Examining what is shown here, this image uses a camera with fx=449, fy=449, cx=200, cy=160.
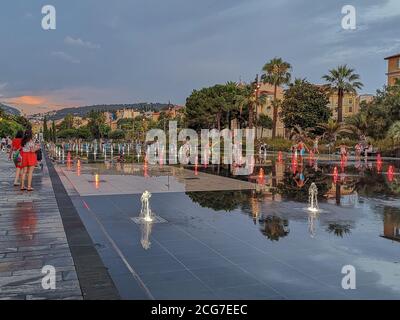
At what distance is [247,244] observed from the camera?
675 centimetres

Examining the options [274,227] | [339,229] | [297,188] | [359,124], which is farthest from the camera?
[359,124]

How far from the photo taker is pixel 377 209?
1000 centimetres

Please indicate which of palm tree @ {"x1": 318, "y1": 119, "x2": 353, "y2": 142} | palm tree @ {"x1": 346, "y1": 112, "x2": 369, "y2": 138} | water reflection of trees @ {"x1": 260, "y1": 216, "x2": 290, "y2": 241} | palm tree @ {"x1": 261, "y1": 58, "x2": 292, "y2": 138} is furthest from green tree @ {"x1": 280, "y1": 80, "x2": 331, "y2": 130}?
water reflection of trees @ {"x1": 260, "y1": 216, "x2": 290, "y2": 241}

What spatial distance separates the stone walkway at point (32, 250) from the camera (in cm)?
466

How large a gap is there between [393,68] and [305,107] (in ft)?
73.2

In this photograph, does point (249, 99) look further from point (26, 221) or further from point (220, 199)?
point (26, 221)

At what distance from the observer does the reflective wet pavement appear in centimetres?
488

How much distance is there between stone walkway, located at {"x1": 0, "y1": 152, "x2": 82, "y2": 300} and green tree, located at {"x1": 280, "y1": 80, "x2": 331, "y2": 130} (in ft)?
154

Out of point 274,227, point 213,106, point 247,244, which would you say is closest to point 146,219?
point 274,227

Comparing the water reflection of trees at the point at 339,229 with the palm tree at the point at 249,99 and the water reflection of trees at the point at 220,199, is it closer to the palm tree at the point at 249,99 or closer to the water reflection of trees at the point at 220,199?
the water reflection of trees at the point at 220,199

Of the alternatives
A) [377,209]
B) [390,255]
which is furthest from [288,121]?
[390,255]

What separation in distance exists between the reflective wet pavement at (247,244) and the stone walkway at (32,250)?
0.54 m
